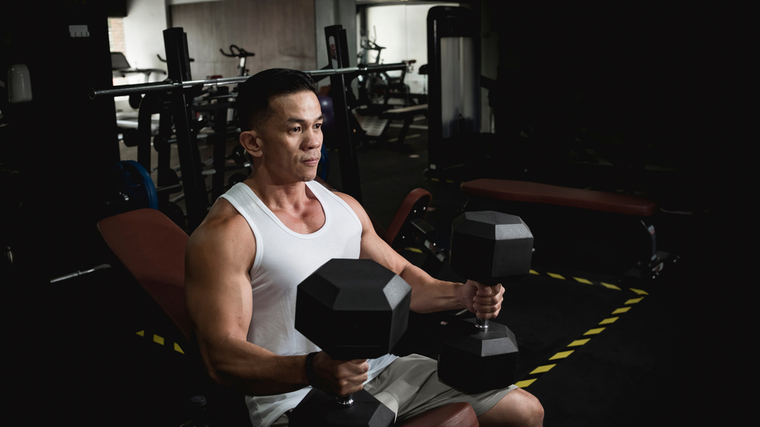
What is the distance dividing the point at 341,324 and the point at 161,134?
329 centimetres

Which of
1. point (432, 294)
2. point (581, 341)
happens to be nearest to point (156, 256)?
point (432, 294)

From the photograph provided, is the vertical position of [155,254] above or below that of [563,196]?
above

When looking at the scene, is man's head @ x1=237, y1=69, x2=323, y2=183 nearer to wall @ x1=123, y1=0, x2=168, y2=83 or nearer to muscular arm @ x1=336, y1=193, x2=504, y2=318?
muscular arm @ x1=336, y1=193, x2=504, y2=318

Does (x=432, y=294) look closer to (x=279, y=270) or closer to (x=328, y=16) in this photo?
(x=279, y=270)

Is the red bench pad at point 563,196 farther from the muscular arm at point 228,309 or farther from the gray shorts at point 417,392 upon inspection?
the muscular arm at point 228,309

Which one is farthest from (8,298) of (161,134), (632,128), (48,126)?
(632,128)

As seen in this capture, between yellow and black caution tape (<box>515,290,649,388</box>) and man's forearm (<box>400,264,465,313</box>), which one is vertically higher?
man's forearm (<box>400,264,465,313</box>)

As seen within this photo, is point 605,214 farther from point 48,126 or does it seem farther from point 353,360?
point 48,126

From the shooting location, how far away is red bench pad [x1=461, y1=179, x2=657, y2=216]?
116 inches

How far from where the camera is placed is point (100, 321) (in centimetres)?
267

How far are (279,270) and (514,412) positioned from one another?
0.59 m

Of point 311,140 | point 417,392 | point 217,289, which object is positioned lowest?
point 417,392

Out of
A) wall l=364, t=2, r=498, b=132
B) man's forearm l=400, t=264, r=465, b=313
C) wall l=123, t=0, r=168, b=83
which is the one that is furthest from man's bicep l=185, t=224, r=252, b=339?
wall l=123, t=0, r=168, b=83

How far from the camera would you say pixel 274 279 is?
1.10m
